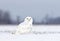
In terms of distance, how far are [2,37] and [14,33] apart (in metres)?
0.18

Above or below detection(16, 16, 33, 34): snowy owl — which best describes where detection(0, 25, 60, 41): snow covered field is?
below

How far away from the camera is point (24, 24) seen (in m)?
2.58

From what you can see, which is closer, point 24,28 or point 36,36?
point 36,36

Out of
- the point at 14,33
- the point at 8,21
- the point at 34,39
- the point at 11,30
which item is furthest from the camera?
the point at 8,21

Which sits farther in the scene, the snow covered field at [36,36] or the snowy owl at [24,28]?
the snowy owl at [24,28]

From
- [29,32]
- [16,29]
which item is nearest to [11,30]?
[16,29]

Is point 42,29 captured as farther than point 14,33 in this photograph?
Yes

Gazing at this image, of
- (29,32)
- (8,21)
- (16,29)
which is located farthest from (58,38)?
(8,21)

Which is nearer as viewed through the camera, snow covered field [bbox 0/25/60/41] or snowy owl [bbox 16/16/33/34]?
snow covered field [bbox 0/25/60/41]

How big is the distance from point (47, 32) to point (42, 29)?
0.11 meters

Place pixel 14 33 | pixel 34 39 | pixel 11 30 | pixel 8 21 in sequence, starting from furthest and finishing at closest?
1. pixel 8 21
2. pixel 11 30
3. pixel 14 33
4. pixel 34 39

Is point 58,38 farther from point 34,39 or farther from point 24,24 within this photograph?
point 24,24

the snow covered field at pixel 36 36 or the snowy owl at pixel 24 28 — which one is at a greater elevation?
the snowy owl at pixel 24 28

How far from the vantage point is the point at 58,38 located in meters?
2.31
